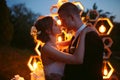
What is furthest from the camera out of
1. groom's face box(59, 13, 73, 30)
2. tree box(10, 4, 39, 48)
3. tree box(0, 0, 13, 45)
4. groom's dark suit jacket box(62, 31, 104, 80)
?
tree box(10, 4, 39, 48)

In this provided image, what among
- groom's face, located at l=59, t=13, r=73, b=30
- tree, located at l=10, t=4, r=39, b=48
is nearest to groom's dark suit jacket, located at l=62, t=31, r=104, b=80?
groom's face, located at l=59, t=13, r=73, b=30

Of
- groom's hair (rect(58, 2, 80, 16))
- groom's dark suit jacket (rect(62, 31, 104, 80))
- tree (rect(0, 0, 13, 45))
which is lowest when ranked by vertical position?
groom's dark suit jacket (rect(62, 31, 104, 80))

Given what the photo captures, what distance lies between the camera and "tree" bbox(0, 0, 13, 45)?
8.22m

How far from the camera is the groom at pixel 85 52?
1896 mm

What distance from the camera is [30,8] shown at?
12.8m

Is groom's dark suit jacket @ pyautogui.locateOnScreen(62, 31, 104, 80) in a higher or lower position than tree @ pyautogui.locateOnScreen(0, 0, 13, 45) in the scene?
lower

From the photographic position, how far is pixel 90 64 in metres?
1.93

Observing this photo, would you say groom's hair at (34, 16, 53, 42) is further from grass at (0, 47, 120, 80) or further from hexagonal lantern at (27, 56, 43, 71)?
grass at (0, 47, 120, 80)

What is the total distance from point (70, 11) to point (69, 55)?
30 cm

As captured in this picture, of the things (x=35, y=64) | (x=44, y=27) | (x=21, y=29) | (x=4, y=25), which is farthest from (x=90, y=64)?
(x=21, y=29)

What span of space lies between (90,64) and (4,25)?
6731mm

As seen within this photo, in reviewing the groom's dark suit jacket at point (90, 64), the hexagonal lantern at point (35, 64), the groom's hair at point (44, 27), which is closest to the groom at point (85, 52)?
the groom's dark suit jacket at point (90, 64)

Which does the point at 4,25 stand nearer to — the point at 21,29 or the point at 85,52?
the point at 21,29

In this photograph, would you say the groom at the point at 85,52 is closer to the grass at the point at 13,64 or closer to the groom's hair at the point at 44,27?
the groom's hair at the point at 44,27
